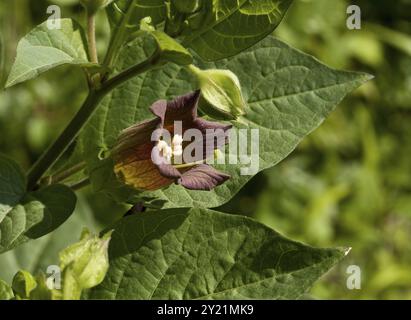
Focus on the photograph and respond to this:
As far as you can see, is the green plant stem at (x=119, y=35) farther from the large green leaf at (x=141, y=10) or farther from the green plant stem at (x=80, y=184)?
the green plant stem at (x=80, y=184)

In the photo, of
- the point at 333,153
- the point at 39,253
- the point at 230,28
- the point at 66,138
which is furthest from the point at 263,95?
the point at 333,153

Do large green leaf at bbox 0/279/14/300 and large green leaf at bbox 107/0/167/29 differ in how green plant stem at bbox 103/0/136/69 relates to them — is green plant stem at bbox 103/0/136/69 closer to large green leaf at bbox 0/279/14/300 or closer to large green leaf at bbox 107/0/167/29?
large green leaf at bbox 107/0/167/29

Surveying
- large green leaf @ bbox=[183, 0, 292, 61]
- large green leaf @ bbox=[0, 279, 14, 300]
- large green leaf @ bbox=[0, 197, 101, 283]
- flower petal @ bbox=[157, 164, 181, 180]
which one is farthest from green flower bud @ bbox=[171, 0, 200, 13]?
large green leaf @ bbox=[0, 197, 101, 283]

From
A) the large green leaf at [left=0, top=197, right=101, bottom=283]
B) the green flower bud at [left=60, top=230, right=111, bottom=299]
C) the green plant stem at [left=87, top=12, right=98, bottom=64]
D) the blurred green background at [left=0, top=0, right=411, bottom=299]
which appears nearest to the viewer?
the green flower bud at [left=60, top=230, right=111, bottom=299]

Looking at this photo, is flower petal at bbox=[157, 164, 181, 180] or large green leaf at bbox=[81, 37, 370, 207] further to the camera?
large green leaf at bbox=[81, 37, 370, 207]

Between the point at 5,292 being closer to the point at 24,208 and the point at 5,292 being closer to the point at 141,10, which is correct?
the point at 24,208

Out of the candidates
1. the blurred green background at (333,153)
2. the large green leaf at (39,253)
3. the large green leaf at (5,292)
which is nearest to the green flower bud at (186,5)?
the large green leaf at (5,292)
